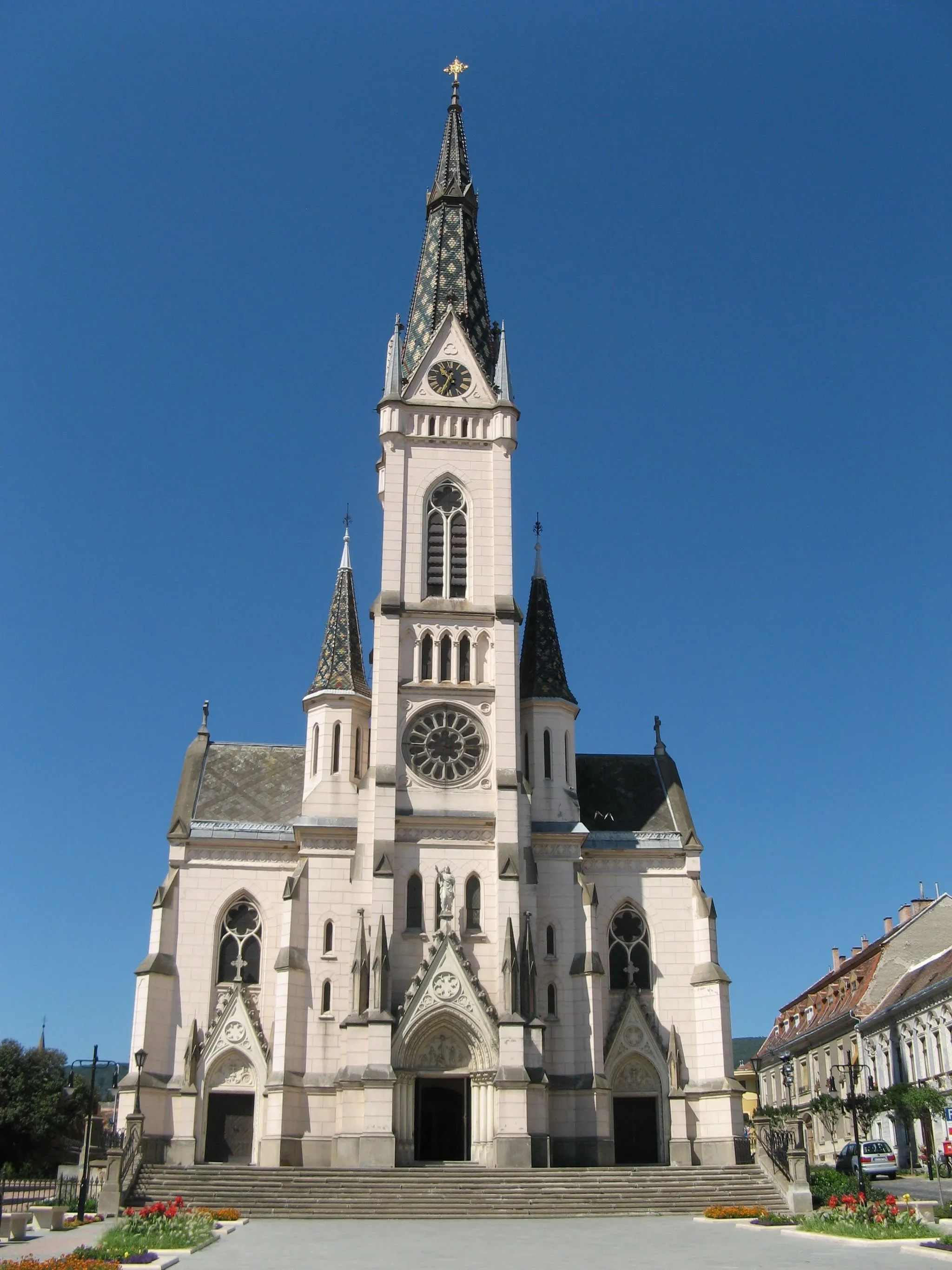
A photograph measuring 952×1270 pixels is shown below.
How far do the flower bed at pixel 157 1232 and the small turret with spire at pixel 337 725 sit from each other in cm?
2023

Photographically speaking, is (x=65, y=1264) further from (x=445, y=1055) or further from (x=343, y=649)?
(x=343, y=649)

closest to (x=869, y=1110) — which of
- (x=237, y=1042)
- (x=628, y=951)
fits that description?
(x=628, y=951)

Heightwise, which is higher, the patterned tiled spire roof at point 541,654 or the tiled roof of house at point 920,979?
the patterned tiled spire roof at point 541,654

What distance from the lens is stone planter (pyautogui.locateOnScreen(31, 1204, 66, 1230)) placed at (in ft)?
101

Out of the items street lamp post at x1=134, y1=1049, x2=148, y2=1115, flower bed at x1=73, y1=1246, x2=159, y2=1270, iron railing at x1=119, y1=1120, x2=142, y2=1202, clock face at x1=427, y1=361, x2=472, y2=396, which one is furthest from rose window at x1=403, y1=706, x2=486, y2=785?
flower bed at x1=73, y1=1246, x2=159, y2=1270

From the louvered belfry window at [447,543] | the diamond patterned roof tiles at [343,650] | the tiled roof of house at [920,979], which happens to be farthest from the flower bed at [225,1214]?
the tiled roof of house at [920,979]

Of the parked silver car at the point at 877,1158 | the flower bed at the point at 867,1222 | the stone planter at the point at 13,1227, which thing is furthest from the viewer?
the parked silver car at the point at 877,1158

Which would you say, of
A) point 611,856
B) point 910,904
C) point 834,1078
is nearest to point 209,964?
Result: point 611,856

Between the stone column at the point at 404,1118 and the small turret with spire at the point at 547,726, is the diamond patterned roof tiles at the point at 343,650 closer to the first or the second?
the small turret with spire at the point at 547,726

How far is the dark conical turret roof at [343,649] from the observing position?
49.8 meters

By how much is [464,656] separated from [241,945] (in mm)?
13770

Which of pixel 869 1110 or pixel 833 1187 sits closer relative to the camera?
pixel 833 1187

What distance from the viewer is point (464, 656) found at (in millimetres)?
48875

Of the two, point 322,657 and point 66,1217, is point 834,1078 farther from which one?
point 66,1217
